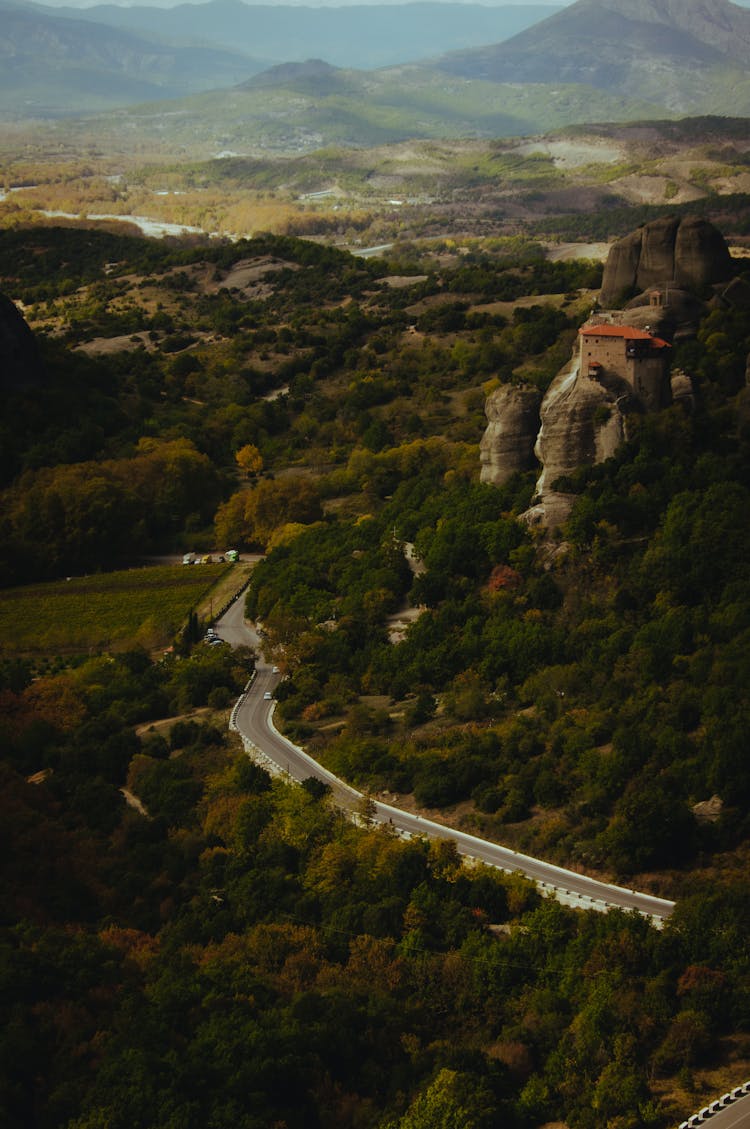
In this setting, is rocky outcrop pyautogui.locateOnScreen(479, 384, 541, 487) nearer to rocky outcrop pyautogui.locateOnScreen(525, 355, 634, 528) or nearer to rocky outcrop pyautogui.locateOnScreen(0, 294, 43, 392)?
rocky outcrop pyautogui.locateOnScreen(525, 355, 634, 528)

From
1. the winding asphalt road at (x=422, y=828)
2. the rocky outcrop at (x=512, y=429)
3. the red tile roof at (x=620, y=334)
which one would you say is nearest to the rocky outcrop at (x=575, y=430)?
the red tile roof at (x=620, y=334)

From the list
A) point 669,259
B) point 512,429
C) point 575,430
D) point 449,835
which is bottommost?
point 449,835

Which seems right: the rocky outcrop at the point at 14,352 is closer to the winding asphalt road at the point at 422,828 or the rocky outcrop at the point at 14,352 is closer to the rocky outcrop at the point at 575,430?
the winding asphalt road at the point at 422,828

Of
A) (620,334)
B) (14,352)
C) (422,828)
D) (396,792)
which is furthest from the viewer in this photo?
(14,352)

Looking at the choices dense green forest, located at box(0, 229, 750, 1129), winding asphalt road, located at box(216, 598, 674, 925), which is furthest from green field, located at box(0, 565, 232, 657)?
winding asphalt road, located at box(216, 598, 674, 925)

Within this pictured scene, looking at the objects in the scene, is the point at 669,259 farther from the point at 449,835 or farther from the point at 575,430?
the point at 449,835

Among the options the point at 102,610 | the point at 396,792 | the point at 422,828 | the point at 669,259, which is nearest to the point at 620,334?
the point at 669,259
